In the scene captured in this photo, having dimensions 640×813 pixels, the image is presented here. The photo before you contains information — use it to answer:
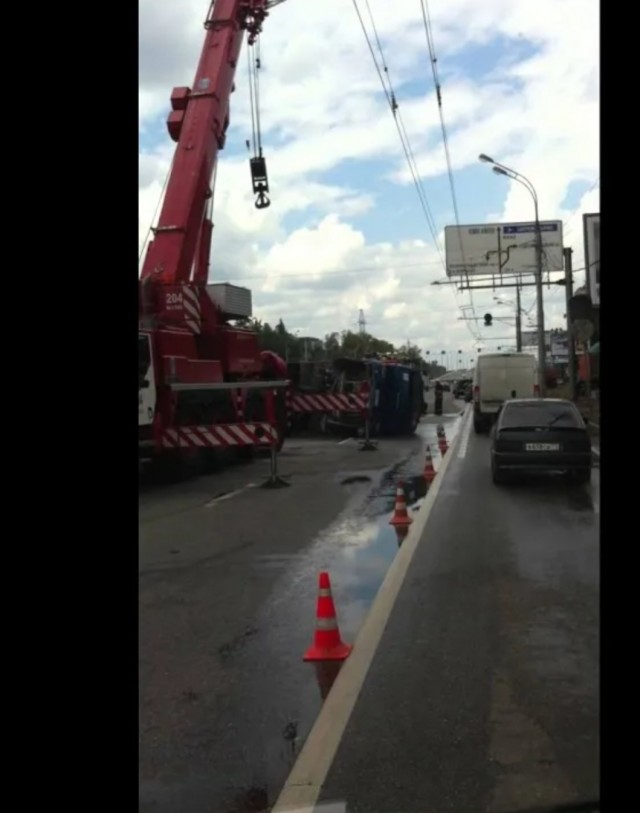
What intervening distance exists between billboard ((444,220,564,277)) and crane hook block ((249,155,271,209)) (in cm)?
3472

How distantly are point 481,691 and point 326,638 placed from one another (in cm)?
124

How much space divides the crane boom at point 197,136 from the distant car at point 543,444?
21.6 ft

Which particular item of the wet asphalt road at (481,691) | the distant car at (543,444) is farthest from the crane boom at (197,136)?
the wet asphalt road at (481,691)

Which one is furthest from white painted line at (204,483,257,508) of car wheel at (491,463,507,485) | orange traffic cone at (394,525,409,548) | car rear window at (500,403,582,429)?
car rear window at (500,403,582,429)

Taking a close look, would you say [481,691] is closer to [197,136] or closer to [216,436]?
[216,436]

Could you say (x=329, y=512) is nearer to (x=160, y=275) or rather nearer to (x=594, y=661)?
(x=160, y=275)

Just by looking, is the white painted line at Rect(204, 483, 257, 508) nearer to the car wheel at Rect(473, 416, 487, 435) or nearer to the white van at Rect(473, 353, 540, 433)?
the car wheel at Rect(473, 416, 487, 435)

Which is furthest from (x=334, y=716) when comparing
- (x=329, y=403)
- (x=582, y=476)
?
(x=329, y=403)

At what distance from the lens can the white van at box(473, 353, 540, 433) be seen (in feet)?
97.4

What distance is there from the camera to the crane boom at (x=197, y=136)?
50.5ft

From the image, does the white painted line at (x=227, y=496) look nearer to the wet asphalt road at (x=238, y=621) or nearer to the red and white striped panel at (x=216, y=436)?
the wet asphalt road at (x=238, y=621)
